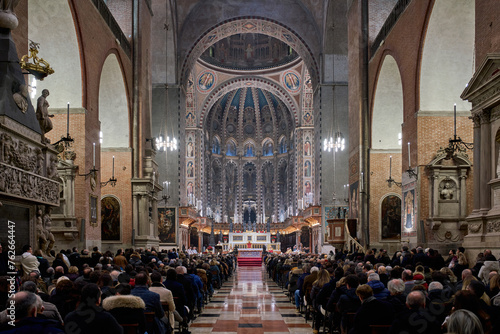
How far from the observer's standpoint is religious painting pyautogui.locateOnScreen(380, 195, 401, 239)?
20.5 metres

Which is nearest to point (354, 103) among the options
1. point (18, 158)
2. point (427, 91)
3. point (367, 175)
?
point (367, 175)

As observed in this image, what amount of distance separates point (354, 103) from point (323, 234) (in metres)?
11.2

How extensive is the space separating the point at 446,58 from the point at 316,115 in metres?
16.6

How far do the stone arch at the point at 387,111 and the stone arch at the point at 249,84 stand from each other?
72.4ft

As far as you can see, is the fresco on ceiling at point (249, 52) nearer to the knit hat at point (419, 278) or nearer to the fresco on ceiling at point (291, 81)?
the fresco on ceiling at point (291, 81)

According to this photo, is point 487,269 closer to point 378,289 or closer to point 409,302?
point 378,289

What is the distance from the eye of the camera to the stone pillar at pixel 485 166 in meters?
10.8

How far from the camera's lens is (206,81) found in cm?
4378

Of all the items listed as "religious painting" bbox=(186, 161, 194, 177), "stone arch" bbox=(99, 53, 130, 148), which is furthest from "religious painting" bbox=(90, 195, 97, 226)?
"religious painting" bbox=(186, 161, 194, 177)

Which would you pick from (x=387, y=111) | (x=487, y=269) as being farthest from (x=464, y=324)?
(x=387, y=111)

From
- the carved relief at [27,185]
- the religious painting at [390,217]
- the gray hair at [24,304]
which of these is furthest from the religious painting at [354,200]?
the gray hair at [24,304]

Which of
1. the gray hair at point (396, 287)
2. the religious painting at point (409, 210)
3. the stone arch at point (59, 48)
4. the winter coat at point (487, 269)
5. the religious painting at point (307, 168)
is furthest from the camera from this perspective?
the religious painting at point (307, 168)

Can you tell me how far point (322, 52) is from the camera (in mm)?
31578

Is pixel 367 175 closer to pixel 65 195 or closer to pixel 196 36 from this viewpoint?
pixel 65 195
